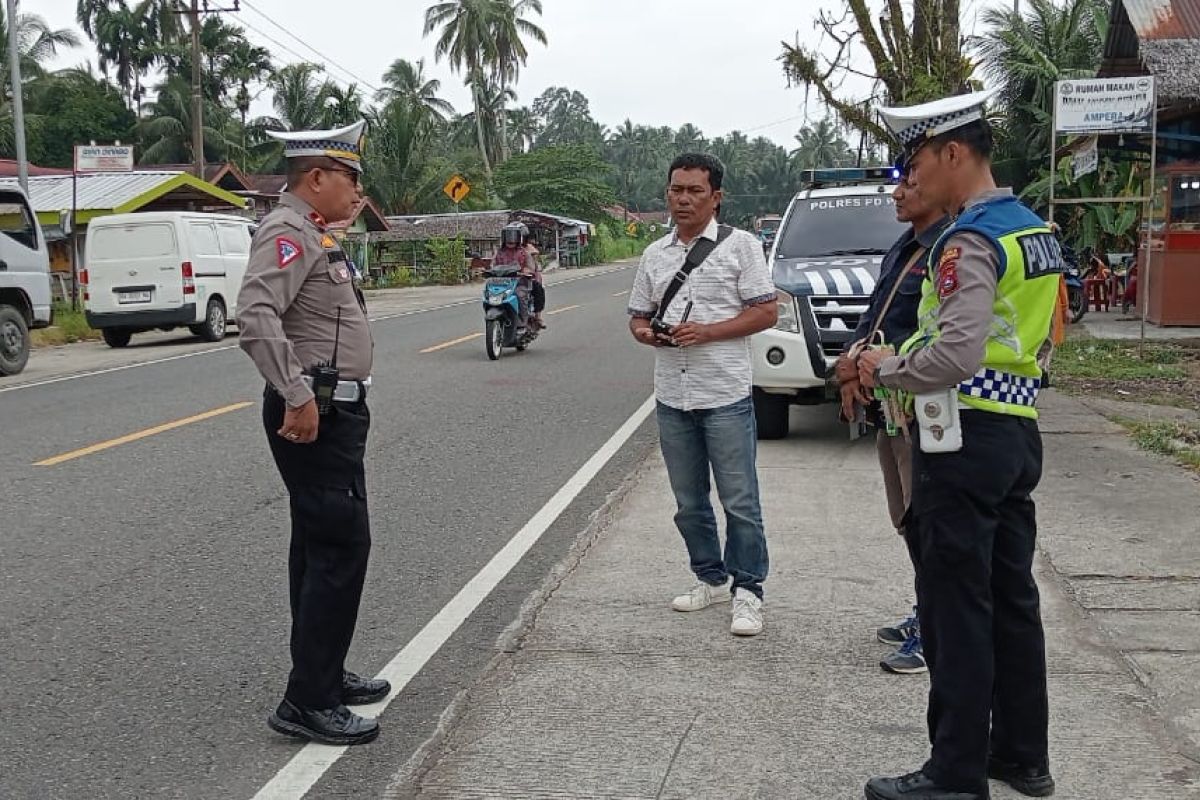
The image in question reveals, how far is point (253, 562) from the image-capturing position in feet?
20.7

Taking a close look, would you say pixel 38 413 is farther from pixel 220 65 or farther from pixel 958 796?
pixel 220 65

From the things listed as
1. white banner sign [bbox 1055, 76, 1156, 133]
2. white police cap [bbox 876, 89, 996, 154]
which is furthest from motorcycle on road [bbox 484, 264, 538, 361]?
white police cap [bbox 876, 89, 996, 154]

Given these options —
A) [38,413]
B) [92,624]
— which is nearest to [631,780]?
[92,624]

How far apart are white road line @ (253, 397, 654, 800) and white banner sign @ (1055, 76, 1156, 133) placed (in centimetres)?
709

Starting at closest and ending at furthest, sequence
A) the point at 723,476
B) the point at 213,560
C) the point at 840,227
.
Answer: the point at 723,476 < the point at 213,560 < the point at 840,227

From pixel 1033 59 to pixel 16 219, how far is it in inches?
825

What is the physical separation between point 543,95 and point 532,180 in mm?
83723

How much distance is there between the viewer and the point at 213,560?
6363 mm

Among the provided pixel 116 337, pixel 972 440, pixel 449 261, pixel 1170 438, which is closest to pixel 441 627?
pixel 972 440

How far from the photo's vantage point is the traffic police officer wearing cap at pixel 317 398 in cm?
389

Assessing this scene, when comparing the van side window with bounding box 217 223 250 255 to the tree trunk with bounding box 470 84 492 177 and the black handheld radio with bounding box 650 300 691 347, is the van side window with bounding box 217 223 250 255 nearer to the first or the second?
the black handheld radio with bounding box 650 300 691 347

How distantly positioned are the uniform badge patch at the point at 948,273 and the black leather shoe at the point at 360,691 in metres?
2.38

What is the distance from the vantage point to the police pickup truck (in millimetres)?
8891

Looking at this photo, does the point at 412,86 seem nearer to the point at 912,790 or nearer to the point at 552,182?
the point at 552,182
